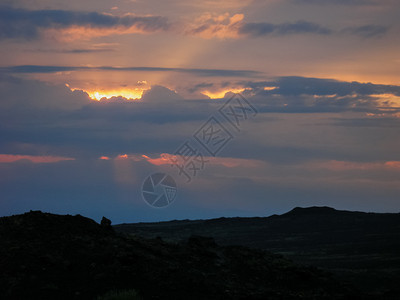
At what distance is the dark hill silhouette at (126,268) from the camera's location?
87.2 ft

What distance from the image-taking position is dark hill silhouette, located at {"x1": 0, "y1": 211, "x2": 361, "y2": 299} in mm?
26578

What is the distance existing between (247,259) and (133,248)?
27.7 feet

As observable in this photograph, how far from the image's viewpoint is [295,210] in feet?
333

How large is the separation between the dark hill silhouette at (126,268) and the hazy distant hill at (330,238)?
6607 millimetres

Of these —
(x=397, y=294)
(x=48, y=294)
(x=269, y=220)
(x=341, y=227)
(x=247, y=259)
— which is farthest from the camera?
(x=269, y=220)

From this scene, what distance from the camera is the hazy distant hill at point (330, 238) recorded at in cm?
4038

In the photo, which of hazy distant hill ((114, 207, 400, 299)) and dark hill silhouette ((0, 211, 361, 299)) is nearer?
dark hill silhouette ((0, 211, 361, 299))

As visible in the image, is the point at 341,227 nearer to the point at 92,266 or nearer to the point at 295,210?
the point at 295,210

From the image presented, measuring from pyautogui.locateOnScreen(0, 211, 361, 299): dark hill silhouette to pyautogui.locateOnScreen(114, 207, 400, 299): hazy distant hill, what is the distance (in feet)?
21.7

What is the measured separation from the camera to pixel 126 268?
28.6 m

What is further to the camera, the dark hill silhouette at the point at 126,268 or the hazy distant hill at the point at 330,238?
the hazy distant hill at the point at 330,238

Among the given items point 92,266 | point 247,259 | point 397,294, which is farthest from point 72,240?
point 397,294

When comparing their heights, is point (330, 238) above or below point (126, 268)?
above

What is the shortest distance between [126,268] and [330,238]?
4632 cm
